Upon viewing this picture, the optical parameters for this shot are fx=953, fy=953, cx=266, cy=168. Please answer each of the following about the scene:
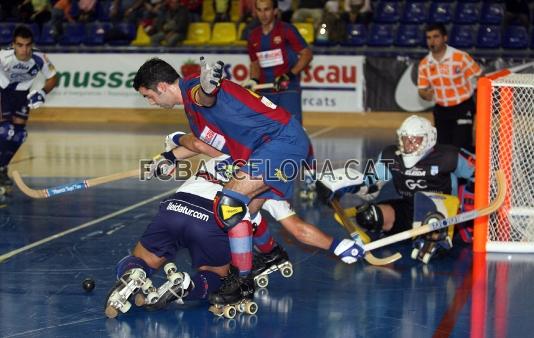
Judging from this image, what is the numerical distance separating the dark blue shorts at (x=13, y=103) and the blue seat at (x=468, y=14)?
948 cm

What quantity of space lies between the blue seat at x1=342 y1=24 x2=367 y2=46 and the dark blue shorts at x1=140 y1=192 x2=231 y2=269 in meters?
11.8

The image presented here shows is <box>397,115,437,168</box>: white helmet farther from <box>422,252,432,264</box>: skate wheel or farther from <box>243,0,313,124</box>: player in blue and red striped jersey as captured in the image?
<box>243,0,313,124</box>: player in blue and red striped jersey

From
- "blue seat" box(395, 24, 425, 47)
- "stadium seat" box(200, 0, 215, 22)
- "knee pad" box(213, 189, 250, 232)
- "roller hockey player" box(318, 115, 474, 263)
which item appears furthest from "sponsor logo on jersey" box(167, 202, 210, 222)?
"stadium seat" box(200, 0, 215, 22)

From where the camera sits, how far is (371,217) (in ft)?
24.7

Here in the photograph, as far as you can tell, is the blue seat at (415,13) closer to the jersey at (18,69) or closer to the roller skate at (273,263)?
the jersey at (18,69)

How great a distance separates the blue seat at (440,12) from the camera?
56.5 ft

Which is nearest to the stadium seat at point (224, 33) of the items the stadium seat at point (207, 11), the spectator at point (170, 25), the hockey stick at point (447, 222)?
the spectator at point (170, 25)

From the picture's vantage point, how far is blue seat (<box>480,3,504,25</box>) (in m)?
17.0

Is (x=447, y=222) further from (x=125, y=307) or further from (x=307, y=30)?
(x=307, y=30)

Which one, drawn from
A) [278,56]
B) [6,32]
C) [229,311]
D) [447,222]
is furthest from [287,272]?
[6,32]

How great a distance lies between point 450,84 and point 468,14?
7.55 m

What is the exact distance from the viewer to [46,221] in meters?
8.55

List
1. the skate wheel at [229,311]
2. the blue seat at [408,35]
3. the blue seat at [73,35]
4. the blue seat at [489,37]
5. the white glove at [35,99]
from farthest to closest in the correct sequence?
1. the blue seat at [73,35]
2. the blue seat at [408,35]
3. the blue seat at [489,37]
4. the white glove at [35,99]
5. the skate wheel at [229,311]

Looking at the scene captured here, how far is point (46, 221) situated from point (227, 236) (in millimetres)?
3343
